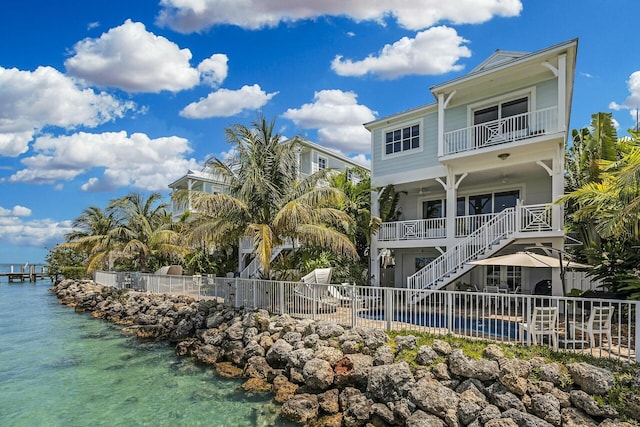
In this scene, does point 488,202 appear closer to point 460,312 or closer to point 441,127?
point 441,127

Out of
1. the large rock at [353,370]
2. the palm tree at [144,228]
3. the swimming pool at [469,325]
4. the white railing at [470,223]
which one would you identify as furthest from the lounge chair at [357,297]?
the palm tree at [144,228]

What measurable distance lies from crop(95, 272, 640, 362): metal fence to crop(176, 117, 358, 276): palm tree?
1733 mm

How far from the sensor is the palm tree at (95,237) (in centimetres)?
2494

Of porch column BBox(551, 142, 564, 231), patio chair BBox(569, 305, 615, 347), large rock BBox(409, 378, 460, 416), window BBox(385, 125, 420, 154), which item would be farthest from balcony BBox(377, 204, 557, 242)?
large rock BBox(409, 378, 460, 416)

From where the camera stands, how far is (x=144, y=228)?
23.3 meters

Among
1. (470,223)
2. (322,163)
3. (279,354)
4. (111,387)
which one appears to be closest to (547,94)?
(470,223)

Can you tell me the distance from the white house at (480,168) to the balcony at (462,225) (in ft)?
0.13

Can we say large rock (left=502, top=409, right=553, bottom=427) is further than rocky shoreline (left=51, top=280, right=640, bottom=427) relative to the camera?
No

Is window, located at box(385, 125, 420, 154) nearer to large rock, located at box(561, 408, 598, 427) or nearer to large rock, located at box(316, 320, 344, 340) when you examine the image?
large rock, located at box(316, 320, 344, 340)

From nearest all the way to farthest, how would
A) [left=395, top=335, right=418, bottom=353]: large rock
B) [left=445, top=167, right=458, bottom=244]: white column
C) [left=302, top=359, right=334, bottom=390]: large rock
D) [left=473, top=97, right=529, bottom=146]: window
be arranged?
[left=302, top=359, right=334, bottom=390]: large rock
[left=395, top=335, right=418, bottom=353]: large rock
[left=473, top=97, right=529, bottom=146]: window
[left=445, top=167, right=458, bottom=244]: white column

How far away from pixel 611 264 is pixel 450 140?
7089mm

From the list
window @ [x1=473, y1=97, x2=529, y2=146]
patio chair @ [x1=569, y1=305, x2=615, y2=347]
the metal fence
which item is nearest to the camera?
patio chair @ [x1=569, y1=305, x2=615, y2=347]

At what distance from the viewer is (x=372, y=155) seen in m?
18.0

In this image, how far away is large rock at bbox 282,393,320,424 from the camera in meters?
7.80
